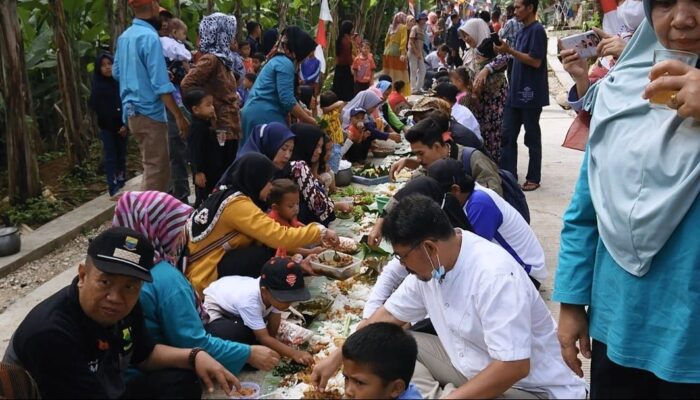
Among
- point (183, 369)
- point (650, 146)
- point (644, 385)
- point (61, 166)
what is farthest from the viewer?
point (61, 166)

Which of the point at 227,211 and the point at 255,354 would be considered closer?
the point at 255,354

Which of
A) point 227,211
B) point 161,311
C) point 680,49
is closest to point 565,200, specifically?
point 227,211

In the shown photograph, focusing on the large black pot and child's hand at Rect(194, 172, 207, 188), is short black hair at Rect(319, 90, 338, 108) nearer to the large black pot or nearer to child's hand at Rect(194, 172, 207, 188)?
child's hand at Rect(194, 172, 207, 188)

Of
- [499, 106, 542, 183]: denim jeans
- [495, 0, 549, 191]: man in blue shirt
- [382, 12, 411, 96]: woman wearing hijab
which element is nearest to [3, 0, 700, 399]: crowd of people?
[495, 0, 549, 191]: man in blue shirt

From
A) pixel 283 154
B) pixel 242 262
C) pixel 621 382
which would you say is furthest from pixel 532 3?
pixel 621 382

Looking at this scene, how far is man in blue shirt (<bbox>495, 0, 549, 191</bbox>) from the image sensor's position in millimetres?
6512

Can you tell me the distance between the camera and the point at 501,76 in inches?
279

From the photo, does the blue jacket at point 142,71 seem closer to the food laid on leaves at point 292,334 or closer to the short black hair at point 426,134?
the short black hair at point 426,134

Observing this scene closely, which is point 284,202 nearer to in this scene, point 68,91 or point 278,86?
point 278,86

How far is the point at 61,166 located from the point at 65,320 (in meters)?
5.66

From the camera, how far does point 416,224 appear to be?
2.36m

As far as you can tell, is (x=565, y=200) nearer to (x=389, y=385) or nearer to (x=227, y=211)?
(x=227, y=211)

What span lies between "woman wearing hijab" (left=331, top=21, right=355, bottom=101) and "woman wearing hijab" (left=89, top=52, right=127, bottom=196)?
5.04 m

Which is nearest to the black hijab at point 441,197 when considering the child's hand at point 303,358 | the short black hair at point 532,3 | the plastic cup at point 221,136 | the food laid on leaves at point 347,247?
the child's hand at point 303,358
